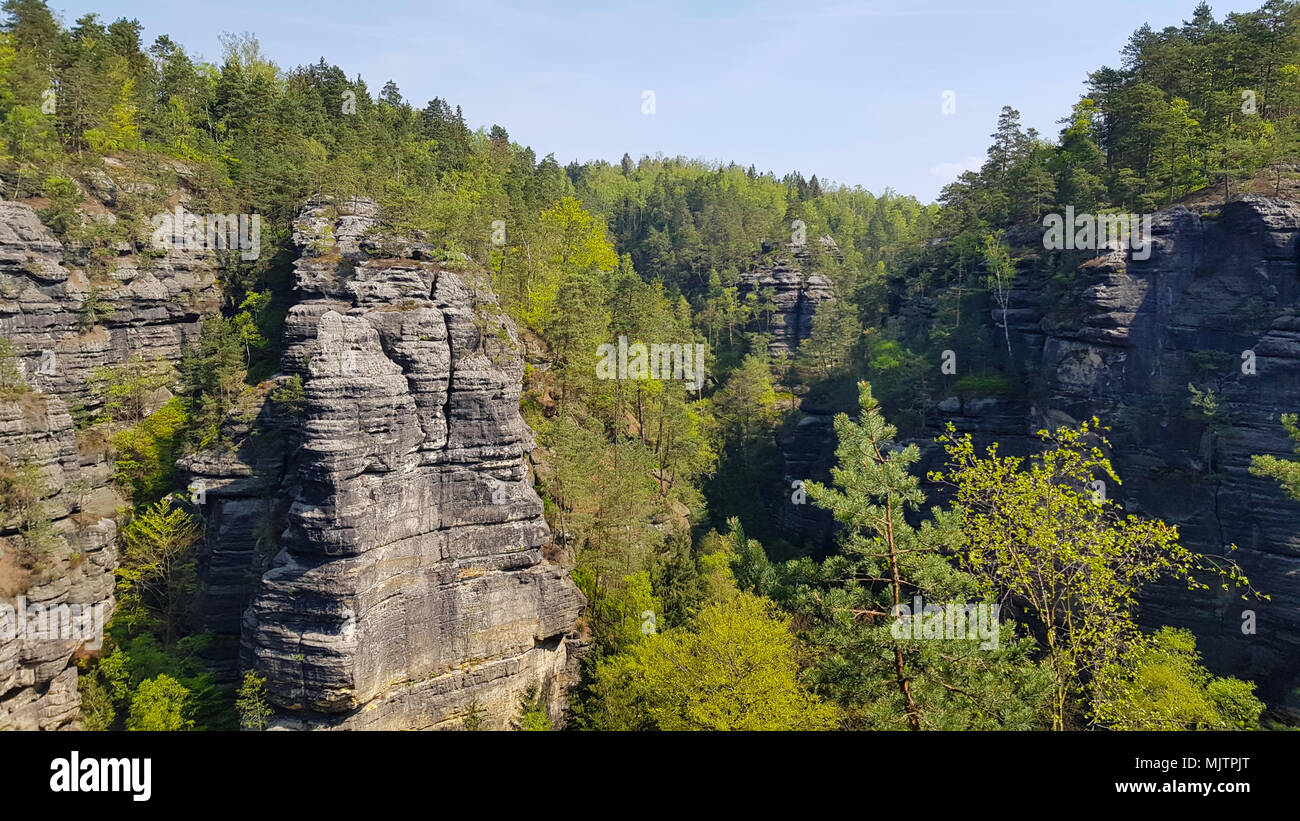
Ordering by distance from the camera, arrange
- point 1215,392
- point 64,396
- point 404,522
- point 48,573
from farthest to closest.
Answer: point 64,396 < point 1215,392 < point 404,522 < point 48,573

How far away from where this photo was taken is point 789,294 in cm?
6738

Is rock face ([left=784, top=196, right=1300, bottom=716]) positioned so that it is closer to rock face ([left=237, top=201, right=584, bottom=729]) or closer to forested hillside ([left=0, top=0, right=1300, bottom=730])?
forested hillside ([left=0, top=0, right=1300, bottom=730])

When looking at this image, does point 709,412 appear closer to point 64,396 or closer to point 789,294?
point 789,294

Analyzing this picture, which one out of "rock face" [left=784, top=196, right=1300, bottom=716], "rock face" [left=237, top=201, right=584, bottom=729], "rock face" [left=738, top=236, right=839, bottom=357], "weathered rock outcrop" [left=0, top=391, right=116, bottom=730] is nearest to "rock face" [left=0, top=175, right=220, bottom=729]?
"weathered rock outcrop" [left=0, top=391, right=116, bottom=730]

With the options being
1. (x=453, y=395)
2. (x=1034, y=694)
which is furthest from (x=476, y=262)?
(x=1034, y=694)

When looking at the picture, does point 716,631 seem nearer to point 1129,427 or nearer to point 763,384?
point 1129,427

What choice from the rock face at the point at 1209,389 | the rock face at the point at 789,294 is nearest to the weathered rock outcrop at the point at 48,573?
the rock face at the point at 1209,389

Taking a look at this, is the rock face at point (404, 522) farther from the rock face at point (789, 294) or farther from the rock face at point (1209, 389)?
the rock face at point (789, 294)

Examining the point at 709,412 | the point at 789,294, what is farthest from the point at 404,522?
the point at 789,294

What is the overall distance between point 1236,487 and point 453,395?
32924mm

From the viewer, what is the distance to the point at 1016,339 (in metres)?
38.4

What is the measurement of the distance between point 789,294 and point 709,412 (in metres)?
22.1

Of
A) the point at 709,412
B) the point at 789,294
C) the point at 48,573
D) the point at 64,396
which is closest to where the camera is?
the point at 48,573

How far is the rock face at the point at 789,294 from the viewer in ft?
217
